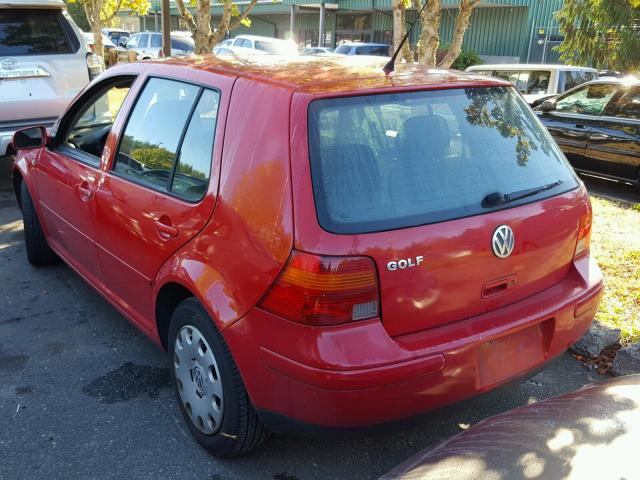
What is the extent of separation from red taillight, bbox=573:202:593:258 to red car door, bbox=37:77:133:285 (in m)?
2.53

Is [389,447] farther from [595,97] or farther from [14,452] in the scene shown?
[595,97]

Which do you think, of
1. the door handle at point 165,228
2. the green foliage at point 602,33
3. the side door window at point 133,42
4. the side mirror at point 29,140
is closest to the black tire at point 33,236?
the side mirror at point 29,140

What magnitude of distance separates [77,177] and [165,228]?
1220mm

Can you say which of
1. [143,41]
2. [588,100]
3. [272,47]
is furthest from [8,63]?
[143,41]

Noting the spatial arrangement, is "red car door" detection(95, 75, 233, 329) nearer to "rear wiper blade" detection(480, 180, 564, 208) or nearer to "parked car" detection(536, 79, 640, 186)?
"rear wiper blade" detection(480, 180, 564, 208)

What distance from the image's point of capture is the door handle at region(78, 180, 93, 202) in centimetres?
356

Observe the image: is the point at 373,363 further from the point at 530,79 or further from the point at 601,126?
the point at 530,79

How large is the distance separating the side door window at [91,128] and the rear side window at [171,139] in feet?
1.29

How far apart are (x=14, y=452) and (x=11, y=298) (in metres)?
1.91

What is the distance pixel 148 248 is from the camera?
118 inches

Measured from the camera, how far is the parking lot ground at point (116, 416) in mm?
2779

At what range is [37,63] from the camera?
691 cm

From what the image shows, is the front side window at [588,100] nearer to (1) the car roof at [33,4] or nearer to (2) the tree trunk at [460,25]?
(2) the tree trunk at [460,25]

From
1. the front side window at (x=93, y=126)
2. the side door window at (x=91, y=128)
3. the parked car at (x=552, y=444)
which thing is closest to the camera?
the parked car at (x=552, y=444)
